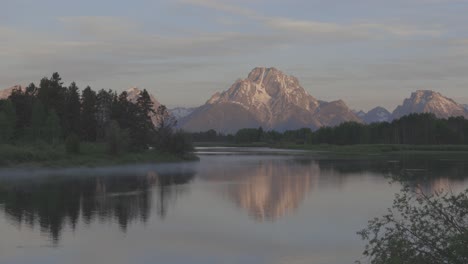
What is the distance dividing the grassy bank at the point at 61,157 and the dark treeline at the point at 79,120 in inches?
130

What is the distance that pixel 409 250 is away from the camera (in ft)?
45.0

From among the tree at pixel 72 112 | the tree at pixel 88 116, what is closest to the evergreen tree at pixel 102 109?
the tree at pixel 88 116

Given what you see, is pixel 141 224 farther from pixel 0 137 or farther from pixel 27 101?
pixel 27 101

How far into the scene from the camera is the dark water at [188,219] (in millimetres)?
30922

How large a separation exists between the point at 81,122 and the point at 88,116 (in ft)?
9.92

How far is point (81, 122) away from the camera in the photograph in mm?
142125

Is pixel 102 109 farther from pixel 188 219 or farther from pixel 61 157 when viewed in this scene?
pixel 188 219

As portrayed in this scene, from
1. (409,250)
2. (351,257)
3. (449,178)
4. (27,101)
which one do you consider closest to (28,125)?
(27,101)

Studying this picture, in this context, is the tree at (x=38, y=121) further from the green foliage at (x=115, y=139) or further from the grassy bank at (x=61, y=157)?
the green foliage at (x=115, y=139)

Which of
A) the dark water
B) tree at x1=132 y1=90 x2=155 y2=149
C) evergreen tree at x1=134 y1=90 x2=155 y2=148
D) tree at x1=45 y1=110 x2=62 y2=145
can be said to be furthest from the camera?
evergreen tree at x1=134 y1=90 x2=155 y2=148

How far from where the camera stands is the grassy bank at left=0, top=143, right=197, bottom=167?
9944 centimetres

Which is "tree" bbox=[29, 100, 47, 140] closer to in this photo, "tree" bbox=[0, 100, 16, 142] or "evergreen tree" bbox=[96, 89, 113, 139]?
"tree" bbox=[0, 100, 16, 142]

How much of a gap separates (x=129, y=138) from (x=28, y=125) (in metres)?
26.9

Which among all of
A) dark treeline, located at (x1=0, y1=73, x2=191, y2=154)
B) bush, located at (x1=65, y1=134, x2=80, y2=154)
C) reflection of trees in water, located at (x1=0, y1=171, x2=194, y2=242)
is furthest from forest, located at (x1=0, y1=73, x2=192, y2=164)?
reflection of trees in water, located at (x1=0, y1=171, x2=194, y2=242)
